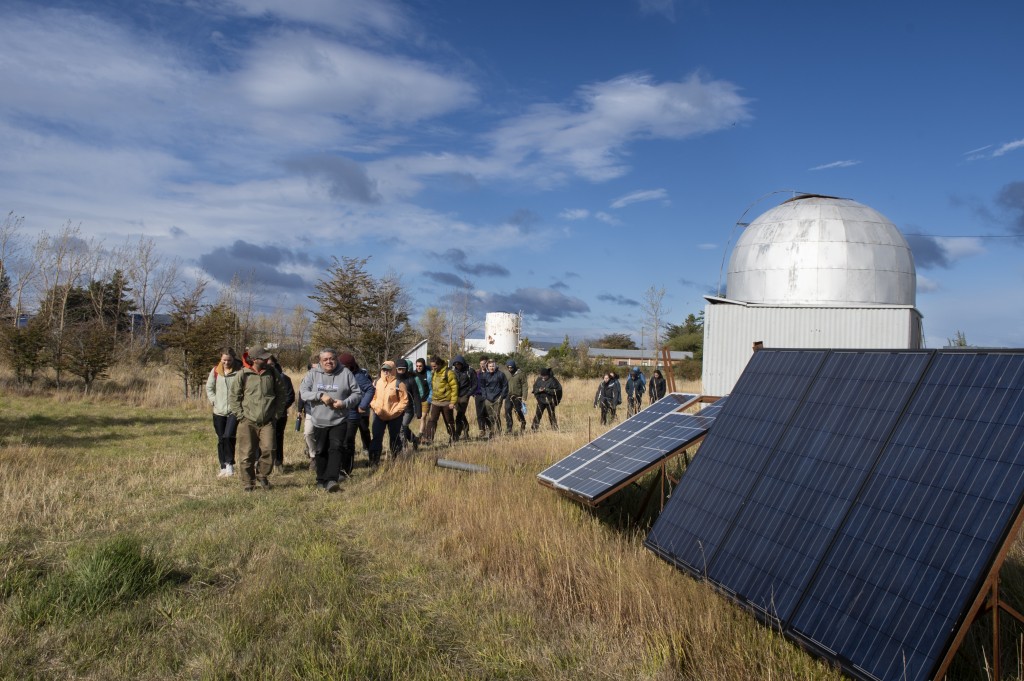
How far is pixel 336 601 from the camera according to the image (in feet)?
15.5

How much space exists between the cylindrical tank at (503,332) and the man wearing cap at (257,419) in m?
70.3

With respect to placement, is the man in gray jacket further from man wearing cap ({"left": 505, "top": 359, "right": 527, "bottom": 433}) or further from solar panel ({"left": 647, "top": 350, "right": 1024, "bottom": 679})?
man wearing cap ({"left": 505, "top": 359, "right": 527, "bottom": 433})

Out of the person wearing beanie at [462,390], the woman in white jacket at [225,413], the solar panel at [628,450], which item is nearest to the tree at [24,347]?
the person wearing beanie at [462,390]

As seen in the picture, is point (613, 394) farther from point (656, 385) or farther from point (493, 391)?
point (656, 385)

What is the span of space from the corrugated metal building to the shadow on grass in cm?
1474

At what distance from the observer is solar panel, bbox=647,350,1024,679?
9.51ft

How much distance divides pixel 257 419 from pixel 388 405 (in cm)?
236

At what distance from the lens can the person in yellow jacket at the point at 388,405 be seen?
11242 mm

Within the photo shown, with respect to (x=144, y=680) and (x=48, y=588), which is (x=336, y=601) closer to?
(x=144, y=680)

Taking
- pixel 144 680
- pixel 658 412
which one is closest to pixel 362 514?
pixel 658 412

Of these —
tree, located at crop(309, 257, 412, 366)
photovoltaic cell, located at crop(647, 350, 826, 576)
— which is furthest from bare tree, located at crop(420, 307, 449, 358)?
photovoltaic cell, located at crop(647, 350, 826, 576)

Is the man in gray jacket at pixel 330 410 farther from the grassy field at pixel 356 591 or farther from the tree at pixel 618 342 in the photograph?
the tree at pixel 618 342

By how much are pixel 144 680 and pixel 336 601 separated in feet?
4.00

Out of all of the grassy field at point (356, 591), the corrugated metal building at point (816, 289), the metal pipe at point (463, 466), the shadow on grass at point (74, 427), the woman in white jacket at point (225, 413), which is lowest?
the shadow on grass at point (74, 427)
